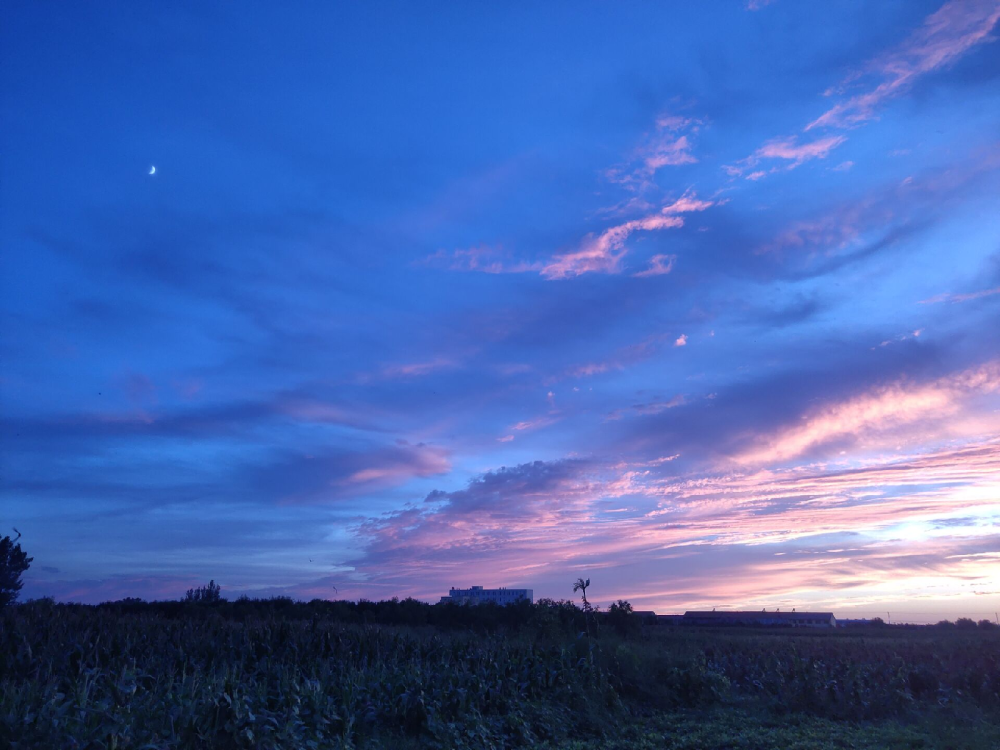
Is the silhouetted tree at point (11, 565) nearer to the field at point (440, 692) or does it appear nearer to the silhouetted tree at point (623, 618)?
the field at point (440, 692)

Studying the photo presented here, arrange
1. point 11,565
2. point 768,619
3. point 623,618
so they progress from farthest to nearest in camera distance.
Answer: point 768,619 < point 623,618 < point 11,565

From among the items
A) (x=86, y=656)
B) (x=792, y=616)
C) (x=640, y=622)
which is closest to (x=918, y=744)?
(x=86, y=656)

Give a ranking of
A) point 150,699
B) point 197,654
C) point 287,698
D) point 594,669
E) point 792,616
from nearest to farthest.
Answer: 1. point 150,699
2. point 287,698
3. point 197,654
4. point 594,669
5. point 792,616

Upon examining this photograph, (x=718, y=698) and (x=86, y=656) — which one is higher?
(x=86, y=656)

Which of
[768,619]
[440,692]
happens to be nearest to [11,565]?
[440,692]

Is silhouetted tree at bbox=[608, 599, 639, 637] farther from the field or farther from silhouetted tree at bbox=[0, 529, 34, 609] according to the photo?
silhouetted tree at bbox=[0, 529, 34, 609]

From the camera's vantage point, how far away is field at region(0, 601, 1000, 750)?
8328mm

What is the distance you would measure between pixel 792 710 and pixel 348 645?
11.9 meters

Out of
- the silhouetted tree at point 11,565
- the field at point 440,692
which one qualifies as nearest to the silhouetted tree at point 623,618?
the field at point 440,692

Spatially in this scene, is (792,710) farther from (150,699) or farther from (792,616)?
(792,616)

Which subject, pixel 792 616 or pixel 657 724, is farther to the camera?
pixel 792 616

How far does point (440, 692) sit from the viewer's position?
41.1 ft

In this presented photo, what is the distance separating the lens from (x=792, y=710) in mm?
17344

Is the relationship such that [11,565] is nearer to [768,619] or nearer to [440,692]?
[440,692]
